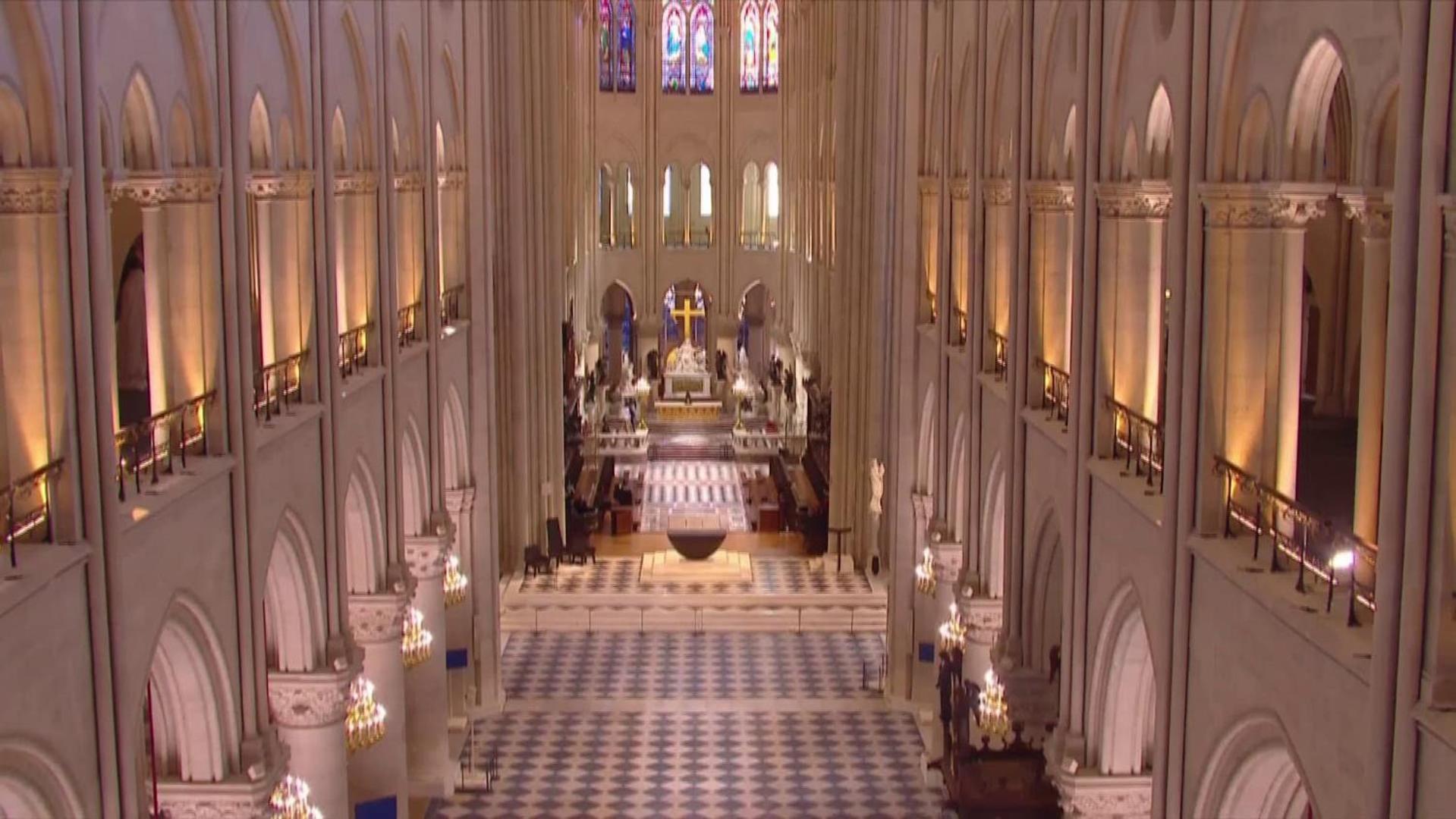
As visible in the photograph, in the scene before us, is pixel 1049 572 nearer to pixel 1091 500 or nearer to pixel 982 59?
pixel 1091 500

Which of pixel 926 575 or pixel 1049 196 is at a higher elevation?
pixel 1049 196

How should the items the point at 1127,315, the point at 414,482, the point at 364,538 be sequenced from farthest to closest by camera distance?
1. the point at 414,482
2. the point at 364,538
3. the point at 1127,315

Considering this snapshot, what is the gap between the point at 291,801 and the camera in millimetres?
Result: 17422

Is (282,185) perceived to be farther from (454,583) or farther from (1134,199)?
(454,583)

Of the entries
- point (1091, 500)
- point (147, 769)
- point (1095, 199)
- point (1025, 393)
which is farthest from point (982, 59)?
point (147, 769)

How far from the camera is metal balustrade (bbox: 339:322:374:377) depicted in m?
20.7

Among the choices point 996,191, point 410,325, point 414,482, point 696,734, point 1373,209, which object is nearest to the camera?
point 1373,209

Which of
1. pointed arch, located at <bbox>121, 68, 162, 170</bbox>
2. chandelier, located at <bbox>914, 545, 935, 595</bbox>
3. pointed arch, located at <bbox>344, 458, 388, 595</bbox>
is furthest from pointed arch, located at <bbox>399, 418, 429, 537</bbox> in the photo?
pointed arch, located at <bbox>121, 68, 162, 170</bbox>

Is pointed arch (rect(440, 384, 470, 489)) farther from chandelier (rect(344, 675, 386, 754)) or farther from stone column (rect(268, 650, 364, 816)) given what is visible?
stone column (rect(268, 650, 364, 816))

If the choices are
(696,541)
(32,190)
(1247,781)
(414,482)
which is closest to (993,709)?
(1247,781)

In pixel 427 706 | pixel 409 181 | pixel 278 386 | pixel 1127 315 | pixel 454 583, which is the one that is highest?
pixel 409 181

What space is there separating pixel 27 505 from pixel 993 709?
11926mm

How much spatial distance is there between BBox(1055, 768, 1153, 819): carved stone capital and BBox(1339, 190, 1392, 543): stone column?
18.2 feet

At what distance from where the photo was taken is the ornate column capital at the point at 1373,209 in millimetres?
11086
